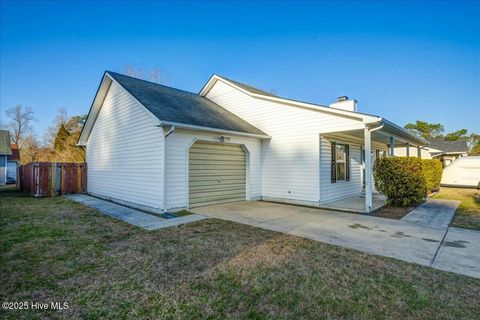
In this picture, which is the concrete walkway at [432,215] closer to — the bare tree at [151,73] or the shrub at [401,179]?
the shrub at [401,179]

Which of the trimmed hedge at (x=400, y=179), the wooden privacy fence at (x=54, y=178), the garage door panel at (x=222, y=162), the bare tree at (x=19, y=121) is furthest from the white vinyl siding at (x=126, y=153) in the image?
the bare tree at (x=19, y=121)

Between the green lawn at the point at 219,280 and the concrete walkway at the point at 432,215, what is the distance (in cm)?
359

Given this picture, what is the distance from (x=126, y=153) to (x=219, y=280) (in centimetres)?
764

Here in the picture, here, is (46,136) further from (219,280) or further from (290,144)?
(219,280)

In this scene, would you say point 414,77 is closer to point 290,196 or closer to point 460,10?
point 460,10

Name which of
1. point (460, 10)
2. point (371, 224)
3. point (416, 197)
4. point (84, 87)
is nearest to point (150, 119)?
point (371, 224)

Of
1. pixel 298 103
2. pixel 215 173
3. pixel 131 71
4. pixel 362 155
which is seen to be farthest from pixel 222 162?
pixel 131 71

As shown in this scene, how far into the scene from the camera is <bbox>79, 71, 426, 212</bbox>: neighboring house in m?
7.55

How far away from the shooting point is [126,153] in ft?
30.6

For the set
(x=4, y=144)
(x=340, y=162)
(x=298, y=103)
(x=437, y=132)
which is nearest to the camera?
(x=298, y=103)

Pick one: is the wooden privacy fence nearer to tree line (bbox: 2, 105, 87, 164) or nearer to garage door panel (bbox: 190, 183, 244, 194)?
garage door panel (bbox: 190, 183, 244, 194)

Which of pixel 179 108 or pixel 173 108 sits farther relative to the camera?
pixel 179 108

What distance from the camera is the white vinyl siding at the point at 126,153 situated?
7578mm

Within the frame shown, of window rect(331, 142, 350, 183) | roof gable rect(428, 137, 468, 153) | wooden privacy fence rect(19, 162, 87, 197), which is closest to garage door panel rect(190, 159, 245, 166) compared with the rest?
window rect(331, 142, 350, 183)
